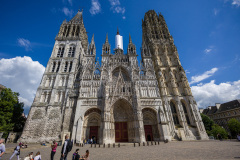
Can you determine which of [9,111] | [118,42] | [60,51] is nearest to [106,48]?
[118,42]

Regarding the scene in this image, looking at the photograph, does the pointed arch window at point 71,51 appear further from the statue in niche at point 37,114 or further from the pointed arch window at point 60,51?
the statue in niche at point 37,114

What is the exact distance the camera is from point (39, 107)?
20.5 meters

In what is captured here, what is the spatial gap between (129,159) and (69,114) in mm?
→ 15953

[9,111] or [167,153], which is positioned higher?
[9,111]

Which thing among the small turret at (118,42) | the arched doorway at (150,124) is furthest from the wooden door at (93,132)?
the small turret at (118,42)

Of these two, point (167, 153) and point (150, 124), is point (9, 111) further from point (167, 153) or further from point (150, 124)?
point (167, 153)

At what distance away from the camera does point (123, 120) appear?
20484 millimetres

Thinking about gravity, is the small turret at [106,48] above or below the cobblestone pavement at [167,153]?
above

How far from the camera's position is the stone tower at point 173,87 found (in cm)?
2034

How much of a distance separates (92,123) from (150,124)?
11266 millimetres

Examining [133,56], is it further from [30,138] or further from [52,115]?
[30,138]

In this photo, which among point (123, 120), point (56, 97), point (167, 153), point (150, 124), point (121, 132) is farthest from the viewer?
point (56, 97)

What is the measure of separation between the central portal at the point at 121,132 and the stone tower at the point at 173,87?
8.31m

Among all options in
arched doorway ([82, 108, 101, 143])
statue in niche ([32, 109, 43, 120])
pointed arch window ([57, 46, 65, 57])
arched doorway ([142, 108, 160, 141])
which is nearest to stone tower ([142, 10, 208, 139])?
arched doorway ([142, 108, 160, 141])
